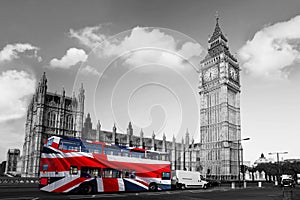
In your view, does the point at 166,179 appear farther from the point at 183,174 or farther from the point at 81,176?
the point at 81,176

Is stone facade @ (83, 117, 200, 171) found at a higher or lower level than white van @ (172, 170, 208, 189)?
higher

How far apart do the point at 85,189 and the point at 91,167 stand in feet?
6.46

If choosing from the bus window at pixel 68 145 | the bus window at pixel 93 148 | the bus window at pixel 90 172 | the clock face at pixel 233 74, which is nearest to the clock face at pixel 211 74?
the clock face at pixel 233 74

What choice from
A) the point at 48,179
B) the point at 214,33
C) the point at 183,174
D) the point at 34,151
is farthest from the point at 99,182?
the point at 214,33

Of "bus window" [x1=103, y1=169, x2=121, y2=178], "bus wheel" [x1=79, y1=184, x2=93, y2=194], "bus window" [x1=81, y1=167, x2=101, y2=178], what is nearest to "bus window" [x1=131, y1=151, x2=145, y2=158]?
"bus window" [x1=103, y1=169, x2=121, y2=178]

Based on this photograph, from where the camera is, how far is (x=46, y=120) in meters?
87.0

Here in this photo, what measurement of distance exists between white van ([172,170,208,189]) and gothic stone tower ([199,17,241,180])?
49.9 m

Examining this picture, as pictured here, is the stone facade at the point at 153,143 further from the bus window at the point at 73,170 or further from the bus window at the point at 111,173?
the bus window at the point at 73,170

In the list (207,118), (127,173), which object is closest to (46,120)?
(207,118)

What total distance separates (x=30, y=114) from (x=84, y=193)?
81.2 meters

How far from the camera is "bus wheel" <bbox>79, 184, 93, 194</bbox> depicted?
24.1m

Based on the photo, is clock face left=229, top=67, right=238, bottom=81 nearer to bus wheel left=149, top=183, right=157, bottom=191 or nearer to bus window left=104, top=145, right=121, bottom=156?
bus wheel left=149, top=183, right=157, bottom=191

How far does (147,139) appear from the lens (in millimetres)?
119438

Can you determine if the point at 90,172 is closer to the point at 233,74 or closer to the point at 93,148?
the point at 93,148
